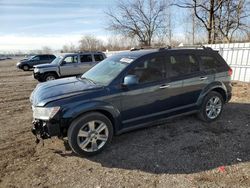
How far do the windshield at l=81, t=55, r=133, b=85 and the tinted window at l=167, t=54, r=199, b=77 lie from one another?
90cm

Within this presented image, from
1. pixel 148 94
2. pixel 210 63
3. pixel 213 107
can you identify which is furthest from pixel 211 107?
pixel 148 94

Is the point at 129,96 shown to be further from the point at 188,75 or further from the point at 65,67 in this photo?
the point at 65,67

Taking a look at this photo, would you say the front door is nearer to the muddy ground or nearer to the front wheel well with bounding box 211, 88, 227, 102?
the muddy ground

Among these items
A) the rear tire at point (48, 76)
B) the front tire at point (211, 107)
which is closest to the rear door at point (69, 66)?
the rear tire at point (48, 76)

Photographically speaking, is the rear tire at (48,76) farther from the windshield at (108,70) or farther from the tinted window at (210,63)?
the tinted window at (210,63)

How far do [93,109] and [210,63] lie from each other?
3.11 m

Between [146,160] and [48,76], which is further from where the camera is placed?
[48,76]

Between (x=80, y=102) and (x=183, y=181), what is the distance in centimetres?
199

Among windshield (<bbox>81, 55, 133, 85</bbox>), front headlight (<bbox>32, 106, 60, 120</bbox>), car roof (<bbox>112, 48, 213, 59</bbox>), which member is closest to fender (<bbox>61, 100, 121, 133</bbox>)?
front headlight (<bbox>32, 106, 60, 120</bbox>)

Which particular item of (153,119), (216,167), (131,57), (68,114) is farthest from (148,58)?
(216,167)

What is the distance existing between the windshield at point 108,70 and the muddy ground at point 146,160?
1.28 meters

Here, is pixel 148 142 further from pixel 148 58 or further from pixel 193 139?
pixel 148 58

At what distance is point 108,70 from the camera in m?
4.53

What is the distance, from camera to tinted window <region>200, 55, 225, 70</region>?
5.10m
